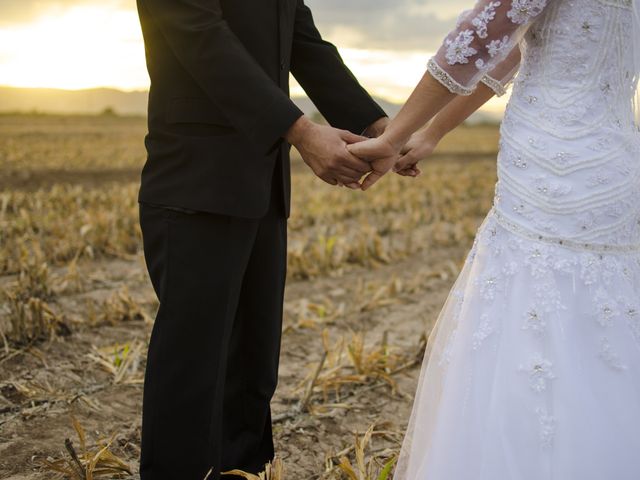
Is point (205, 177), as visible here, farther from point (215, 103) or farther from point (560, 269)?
point (560, 269)

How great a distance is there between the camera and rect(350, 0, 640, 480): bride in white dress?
2.05 m

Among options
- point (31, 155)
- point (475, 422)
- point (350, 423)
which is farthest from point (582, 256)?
point (31, 155)

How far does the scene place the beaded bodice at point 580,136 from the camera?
2061 mm

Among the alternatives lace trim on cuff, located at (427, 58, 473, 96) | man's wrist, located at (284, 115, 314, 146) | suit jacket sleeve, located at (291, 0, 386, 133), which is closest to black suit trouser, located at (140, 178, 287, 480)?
man's wrist, located at (284, 115, 314, 146)

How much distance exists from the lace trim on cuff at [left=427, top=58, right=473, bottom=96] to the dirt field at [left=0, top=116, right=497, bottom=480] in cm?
A: 153

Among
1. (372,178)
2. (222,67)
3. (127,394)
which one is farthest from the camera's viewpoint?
(127,394)

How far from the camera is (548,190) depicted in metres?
2.07

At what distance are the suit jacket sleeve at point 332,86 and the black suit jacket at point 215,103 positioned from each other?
1.33 feet

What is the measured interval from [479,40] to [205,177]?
3.14 ft

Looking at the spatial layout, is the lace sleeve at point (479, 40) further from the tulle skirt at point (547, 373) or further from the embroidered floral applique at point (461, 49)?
the tulle skirt at point (547, 373)

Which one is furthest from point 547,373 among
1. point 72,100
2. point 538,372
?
point 72,100

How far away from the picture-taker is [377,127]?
3.00 m

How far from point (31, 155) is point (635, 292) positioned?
55.8ft

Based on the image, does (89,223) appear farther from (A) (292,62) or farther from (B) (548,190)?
(B) (548,190)
